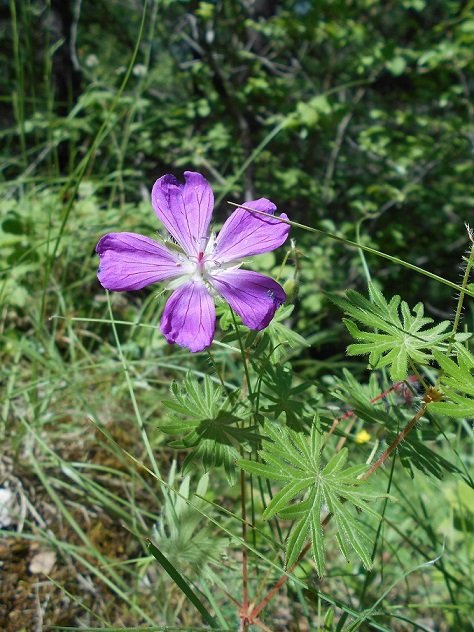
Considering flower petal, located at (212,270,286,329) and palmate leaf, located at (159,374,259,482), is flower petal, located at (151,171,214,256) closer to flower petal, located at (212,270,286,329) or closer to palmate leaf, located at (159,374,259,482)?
flower petal, located at (212,270,286,329)

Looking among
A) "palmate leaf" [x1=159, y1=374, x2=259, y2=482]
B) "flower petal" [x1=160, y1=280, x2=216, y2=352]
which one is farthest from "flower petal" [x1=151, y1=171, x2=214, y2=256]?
"palmate leaf" [x1=159, y1=374, x2=259, y2=482]

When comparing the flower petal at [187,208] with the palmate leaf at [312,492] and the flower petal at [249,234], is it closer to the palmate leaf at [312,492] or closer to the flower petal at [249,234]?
the flower petal at [249,234]

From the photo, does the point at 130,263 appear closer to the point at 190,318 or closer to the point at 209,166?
the point at 190,318

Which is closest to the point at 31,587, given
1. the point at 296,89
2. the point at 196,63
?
the point at 196,63

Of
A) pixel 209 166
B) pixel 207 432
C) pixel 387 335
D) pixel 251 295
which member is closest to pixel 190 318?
pixel 251 295

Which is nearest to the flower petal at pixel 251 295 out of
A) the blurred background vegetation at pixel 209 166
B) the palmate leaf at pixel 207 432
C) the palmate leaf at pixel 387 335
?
the palmate leaf at pixel 387 335

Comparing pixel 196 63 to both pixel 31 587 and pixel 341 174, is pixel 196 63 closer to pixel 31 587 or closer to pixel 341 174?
pixel 341 174

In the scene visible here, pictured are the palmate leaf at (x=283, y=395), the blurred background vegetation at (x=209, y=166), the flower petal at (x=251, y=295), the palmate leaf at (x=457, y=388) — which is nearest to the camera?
the palmate leaf at (x=457, y=388)
